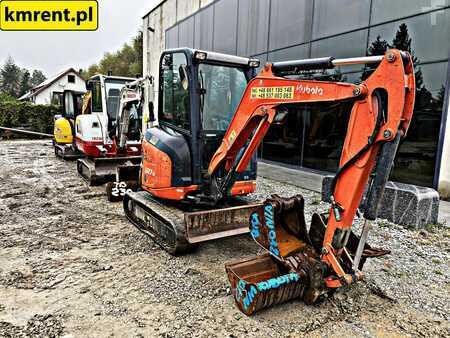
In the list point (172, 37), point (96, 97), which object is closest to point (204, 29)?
point (172, 37)

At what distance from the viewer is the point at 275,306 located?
3053 mm

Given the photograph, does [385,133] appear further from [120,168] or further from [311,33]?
[311,33]

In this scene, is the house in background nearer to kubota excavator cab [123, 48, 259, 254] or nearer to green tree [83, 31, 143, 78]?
green tree [83, 31, 143, 78]

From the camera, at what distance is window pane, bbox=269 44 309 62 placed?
10.5m

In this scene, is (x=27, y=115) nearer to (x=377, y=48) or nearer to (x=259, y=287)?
(x=377, y=48)

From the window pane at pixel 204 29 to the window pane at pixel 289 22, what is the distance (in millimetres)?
3991

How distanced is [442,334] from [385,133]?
1.80 m

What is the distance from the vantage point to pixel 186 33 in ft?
55.3

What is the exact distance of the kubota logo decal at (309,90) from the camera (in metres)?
2.91

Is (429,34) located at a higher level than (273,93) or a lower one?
higher

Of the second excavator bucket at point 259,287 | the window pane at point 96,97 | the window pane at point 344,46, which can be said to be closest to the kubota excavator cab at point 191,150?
the second excavator bucket at point 259,287

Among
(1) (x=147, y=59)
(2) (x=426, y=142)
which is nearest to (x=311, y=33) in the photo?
(2) (x=426, y=142)

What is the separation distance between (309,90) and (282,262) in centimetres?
161

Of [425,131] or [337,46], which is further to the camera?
[337,46]
